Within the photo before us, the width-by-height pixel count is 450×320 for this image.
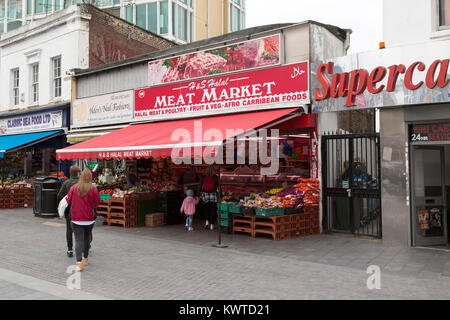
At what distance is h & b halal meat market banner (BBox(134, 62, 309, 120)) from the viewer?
1077cm

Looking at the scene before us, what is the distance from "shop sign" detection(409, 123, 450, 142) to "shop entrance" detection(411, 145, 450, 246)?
25 cm

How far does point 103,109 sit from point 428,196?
1178cm

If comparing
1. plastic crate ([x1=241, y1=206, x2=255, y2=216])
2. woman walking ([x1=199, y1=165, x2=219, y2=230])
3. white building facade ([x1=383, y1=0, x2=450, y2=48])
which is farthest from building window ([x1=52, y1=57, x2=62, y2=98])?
white building facade ([x1=383, y1=0, x2=450, y2=48])

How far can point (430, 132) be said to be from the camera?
8.86 metres

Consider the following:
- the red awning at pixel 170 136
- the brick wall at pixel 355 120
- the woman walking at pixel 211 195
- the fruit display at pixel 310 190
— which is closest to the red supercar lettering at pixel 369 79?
the red awning at pixel 170 136

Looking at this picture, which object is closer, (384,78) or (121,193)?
(384,78)

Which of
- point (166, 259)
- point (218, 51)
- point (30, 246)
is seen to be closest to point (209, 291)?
point (166, 259)

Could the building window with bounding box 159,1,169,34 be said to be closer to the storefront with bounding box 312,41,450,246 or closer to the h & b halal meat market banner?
the h & b halal meat market banner

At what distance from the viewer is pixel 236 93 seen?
39.0 ft

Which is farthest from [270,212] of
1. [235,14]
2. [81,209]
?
[235,14]

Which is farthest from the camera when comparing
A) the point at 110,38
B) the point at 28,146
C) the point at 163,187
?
the point at 110,38

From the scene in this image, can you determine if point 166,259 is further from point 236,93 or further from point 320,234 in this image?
point 236,93

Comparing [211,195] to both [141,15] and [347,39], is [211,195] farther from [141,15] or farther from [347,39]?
[141,15]

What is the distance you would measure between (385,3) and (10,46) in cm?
1892
